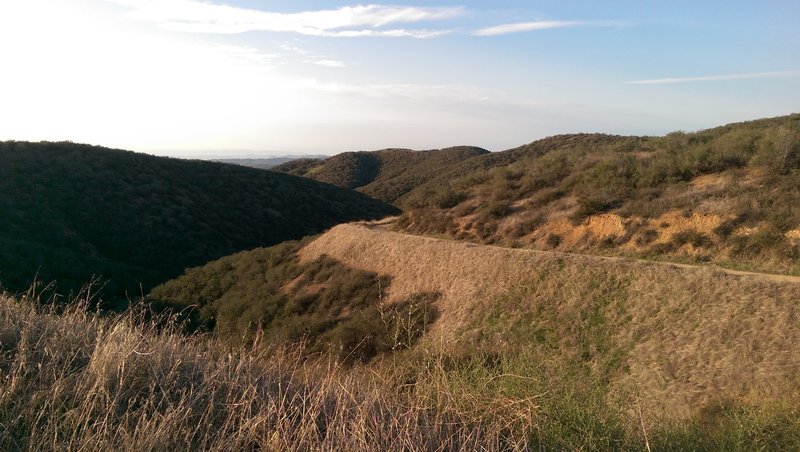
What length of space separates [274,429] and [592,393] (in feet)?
9.13

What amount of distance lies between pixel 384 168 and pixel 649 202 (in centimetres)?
8594

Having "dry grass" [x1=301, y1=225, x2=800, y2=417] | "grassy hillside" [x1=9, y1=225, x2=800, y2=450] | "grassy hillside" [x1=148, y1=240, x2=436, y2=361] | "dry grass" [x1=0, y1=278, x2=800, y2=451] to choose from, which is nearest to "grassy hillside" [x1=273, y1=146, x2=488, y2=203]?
"grassy hillside" [x1=148, y1=240, x2=436, y2=361]

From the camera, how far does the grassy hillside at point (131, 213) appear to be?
3134 cm

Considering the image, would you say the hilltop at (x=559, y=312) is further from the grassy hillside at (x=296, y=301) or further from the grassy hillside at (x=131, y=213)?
the grassy hillside at (x=131, y=213)

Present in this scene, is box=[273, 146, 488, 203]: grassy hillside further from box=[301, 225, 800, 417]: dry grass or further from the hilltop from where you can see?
box=[301, 225, 800, 417]: dry grass

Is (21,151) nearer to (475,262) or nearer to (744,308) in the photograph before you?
(475,262)

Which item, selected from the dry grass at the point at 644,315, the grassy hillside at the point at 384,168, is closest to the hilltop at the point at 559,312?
the dry grass at the point at 644,315

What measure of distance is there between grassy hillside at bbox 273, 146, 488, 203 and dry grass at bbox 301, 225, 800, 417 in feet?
195

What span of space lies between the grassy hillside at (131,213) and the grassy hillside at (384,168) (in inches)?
1036

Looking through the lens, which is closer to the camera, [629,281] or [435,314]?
[629,281]

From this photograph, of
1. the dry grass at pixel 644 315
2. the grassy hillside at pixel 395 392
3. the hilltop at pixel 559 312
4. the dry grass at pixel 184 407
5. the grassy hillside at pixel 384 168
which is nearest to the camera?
the dry grass at pixel 184 407

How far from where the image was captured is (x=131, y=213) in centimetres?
4019

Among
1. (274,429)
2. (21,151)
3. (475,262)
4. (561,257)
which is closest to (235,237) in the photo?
(21,151)

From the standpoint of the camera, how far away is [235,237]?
42.2 meters
